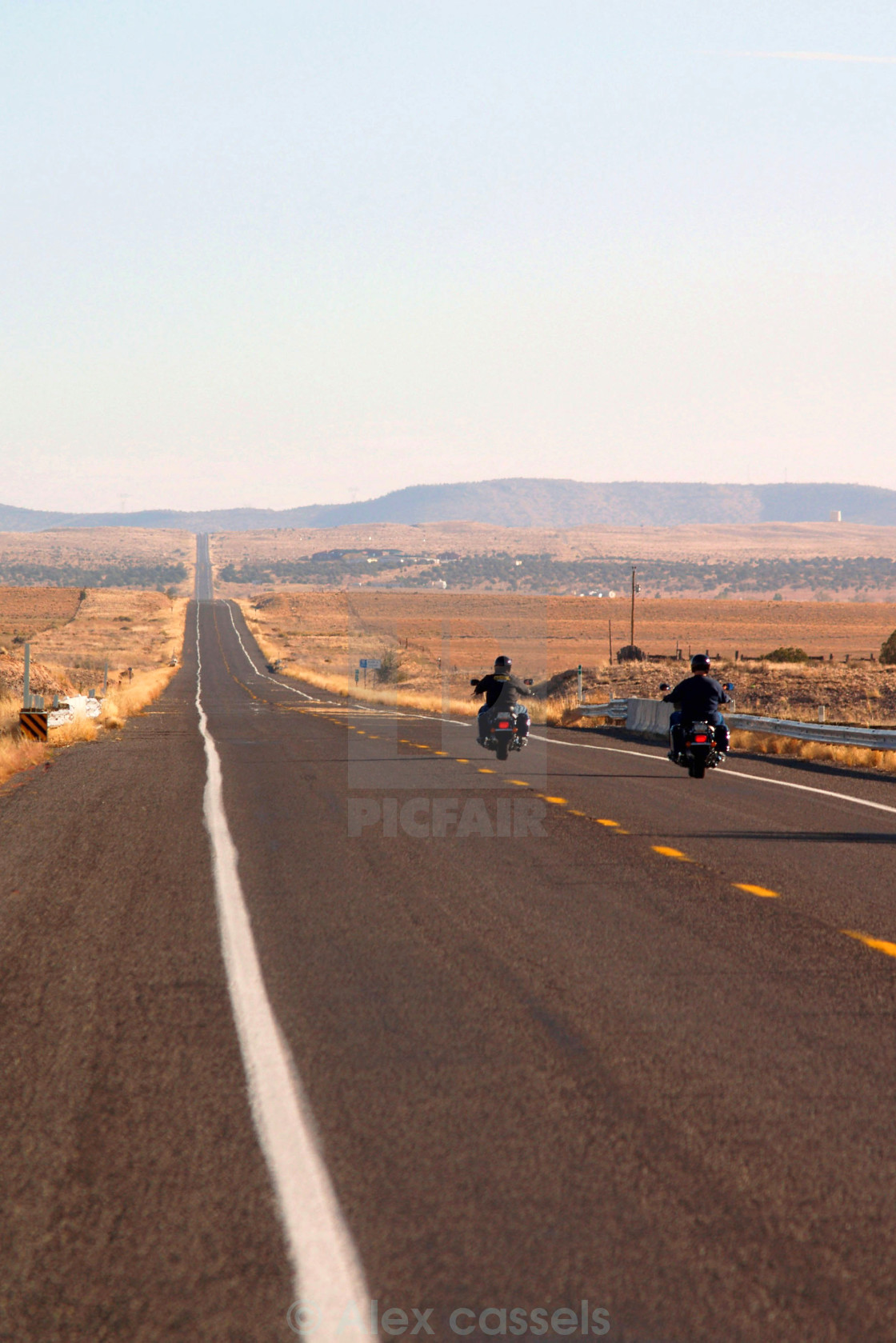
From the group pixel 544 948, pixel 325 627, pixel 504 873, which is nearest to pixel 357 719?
pixel 504 873

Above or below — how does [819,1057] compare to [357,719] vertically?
above

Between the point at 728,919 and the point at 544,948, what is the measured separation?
1609 mm

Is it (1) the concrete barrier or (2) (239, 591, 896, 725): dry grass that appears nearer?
(1) the concrete barrier

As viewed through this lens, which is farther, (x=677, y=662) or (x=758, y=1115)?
(x=677, y=662)

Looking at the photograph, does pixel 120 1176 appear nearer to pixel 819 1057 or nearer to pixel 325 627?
pixel 819 1057

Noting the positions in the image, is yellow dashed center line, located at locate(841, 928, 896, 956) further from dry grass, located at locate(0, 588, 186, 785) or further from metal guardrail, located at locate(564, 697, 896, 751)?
metal guardrail, located at locate(564, 697, 896, 751)

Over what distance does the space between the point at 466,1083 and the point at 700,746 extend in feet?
36.5

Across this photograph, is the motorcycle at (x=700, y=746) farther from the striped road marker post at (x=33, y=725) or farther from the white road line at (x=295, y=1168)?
the striped road marker post at (x=33, y=725)

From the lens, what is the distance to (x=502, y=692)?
688 inches

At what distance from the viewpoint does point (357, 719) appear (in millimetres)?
36188

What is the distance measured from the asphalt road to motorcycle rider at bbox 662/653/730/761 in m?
3.31

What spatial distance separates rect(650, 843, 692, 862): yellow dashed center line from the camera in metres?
10.9

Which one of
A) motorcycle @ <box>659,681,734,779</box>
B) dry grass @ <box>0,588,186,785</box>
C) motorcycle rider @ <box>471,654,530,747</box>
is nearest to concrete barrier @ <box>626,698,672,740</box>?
motorcycle rider @ <box>471,654,530,747</box>

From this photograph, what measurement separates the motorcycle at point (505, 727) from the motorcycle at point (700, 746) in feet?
8.51
